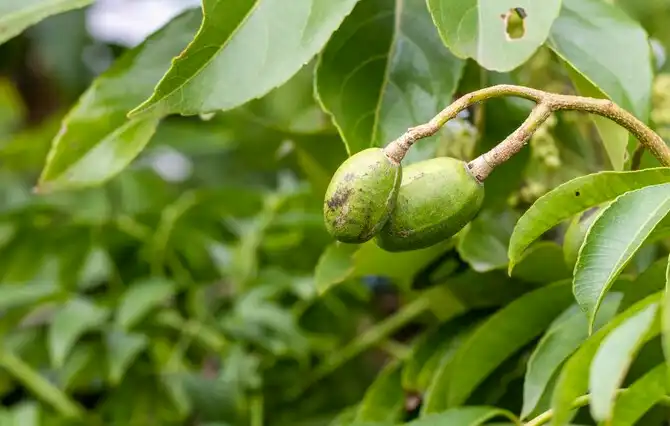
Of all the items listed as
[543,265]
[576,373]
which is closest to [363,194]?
[576,373]

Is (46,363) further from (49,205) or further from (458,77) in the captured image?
(458,77)

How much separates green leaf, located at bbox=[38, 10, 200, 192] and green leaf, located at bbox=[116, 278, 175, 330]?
0.23 metres

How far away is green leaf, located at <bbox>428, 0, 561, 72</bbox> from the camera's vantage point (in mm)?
459

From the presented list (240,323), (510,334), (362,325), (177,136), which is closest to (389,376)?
(510,334)

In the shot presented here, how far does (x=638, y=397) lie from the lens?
0.36m

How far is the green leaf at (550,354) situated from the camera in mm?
463

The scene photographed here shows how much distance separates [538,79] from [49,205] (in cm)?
53

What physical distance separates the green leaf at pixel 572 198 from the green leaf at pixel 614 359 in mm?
95

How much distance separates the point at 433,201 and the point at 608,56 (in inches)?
8.1

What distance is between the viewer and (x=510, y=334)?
0.54 m

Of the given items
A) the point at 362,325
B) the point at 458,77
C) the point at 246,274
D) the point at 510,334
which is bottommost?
the point at 362,325

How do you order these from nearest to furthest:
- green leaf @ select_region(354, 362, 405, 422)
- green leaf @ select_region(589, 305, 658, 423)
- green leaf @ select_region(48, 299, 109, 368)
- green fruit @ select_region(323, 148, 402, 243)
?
green leaf @ select_region(589, 305, 658, 423)
green fruit @ select_region(323, 148, 402, 243)
green leaf @ select_region(354, 362, 405, 422)
green leaf @ select_region(48, 299, 109, 368)

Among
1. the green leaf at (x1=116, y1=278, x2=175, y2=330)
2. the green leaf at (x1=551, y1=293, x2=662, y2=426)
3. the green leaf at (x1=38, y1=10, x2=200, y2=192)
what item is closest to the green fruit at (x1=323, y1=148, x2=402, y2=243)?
the green leaf at (x1=551, y1=293, x2=662, y2=426)

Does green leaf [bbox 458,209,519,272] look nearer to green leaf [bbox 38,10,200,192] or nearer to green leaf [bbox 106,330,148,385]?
green leaf [bbox 38,10,200,192]
